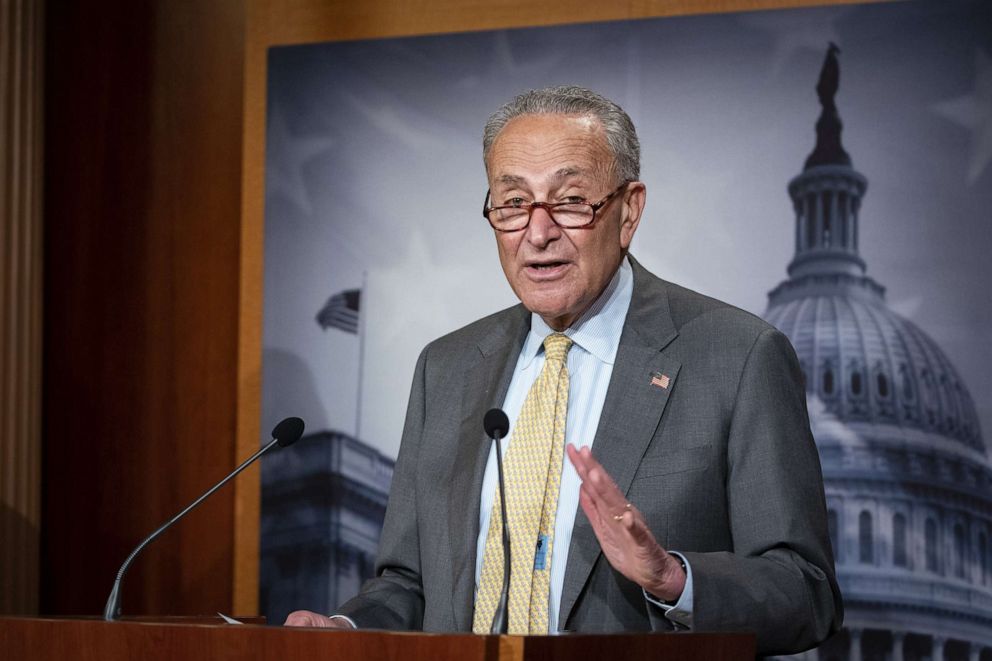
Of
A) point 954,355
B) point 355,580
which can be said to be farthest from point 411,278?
point 954,355

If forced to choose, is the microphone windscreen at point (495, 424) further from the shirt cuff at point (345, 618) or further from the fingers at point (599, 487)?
the shirt cuff at point (345, 618)

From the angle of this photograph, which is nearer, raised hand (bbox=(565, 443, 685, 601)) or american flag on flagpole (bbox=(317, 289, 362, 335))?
raised hand (bbox=(565, 443, 685, 601))

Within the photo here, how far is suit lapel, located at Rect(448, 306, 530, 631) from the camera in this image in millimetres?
2330

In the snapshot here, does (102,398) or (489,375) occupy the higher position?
(102,398)

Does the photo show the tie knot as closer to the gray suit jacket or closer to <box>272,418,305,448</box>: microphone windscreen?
the gray suit jacket

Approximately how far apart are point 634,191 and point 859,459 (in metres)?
1.65

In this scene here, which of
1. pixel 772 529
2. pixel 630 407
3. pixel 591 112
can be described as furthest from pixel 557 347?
pixel 772 529

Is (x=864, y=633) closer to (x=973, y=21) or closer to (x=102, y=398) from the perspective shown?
(x=973, y=21)

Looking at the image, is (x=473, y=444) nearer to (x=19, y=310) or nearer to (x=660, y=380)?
(x=660, y=380)

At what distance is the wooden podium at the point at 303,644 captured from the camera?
4.75 feet

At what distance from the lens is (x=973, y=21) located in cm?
374

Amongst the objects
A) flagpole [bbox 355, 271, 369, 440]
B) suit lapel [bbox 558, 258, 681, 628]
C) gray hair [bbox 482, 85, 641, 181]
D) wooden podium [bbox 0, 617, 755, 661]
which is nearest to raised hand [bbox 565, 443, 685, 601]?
wooden podium [bbox 0, 617, 755, 661]

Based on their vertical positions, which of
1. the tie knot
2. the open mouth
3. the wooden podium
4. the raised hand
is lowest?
the wooden podium

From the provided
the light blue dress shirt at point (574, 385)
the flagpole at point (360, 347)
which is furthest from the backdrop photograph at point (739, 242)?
the light blue dress shirt at point (574, 385)
